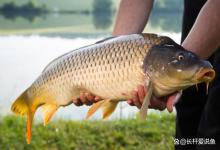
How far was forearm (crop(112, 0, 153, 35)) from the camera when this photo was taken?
181cm

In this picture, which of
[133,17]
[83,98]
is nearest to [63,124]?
[133,17]

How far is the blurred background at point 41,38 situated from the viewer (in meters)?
4.29

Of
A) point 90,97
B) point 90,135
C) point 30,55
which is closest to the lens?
point 90,97

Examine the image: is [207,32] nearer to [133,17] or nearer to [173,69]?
[173,69]

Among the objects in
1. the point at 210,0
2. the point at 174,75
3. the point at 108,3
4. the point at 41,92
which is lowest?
the point at 108,3

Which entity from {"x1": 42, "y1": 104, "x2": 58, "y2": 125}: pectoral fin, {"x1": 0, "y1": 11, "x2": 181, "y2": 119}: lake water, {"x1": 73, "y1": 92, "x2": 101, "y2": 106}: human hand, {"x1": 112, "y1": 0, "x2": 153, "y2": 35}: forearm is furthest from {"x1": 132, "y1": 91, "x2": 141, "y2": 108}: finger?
{"x1": 0, "y1": 11, "x2": 181, "y2": 119}: lake water

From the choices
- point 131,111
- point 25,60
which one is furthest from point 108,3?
point 131,111

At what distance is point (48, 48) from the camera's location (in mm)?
6484

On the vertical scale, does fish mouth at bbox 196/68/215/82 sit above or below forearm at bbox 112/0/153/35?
below

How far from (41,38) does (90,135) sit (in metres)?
4.27

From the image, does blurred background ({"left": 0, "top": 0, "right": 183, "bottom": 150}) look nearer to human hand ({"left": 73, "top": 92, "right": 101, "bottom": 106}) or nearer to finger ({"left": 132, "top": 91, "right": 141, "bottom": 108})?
human hand ({"left": 73, "top": 92, "right": 101, "bottom": 106})

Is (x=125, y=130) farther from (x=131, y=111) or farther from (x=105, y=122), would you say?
(x=131, y=111)

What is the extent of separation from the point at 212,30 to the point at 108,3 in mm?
10046

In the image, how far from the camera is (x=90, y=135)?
10.9ft
